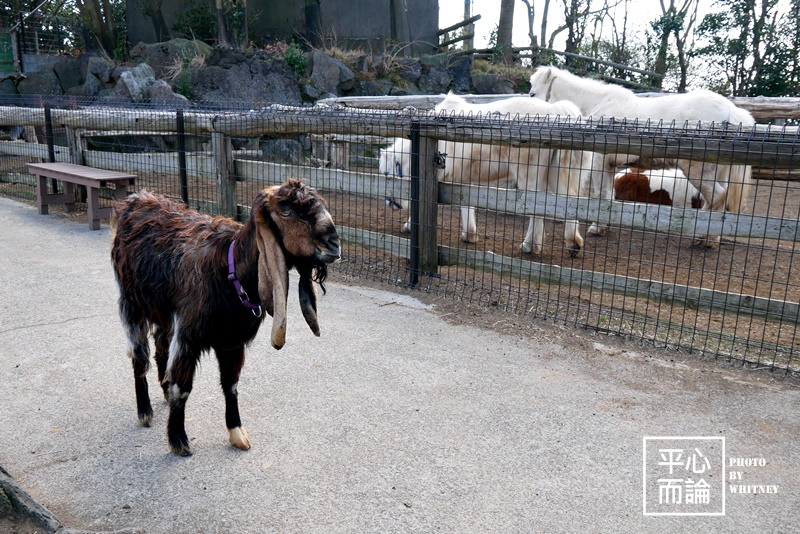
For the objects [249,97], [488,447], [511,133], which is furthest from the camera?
[249,97]

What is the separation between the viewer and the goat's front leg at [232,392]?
3459mm

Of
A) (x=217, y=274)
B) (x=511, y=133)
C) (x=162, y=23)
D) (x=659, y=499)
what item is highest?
(x=162, y=23)

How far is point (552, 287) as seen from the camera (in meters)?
6.45

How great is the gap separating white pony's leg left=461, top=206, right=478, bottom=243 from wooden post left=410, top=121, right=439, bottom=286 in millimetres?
Answer: 1463

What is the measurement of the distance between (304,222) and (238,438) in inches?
55.8

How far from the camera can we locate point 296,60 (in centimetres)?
1972

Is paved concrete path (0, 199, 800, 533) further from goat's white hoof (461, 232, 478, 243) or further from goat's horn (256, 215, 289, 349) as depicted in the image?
goat's white hoof (461, 232, 478, 243)

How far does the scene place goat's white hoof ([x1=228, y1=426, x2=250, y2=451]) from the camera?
355 centimetres

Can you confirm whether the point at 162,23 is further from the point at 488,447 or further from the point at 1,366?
the point at 488,447

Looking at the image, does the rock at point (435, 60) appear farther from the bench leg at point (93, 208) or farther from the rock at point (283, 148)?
the bench leg at point (93, 208)

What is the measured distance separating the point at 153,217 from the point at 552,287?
4.04 metres

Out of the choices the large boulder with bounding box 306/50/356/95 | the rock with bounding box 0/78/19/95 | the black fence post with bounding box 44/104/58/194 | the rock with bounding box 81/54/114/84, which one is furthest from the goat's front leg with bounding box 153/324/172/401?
the rock with bounding box 0/78/19/95

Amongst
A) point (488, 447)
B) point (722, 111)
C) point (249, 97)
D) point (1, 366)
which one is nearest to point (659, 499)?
point (488, 447)

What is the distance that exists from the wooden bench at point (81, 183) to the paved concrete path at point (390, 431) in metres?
3.57
